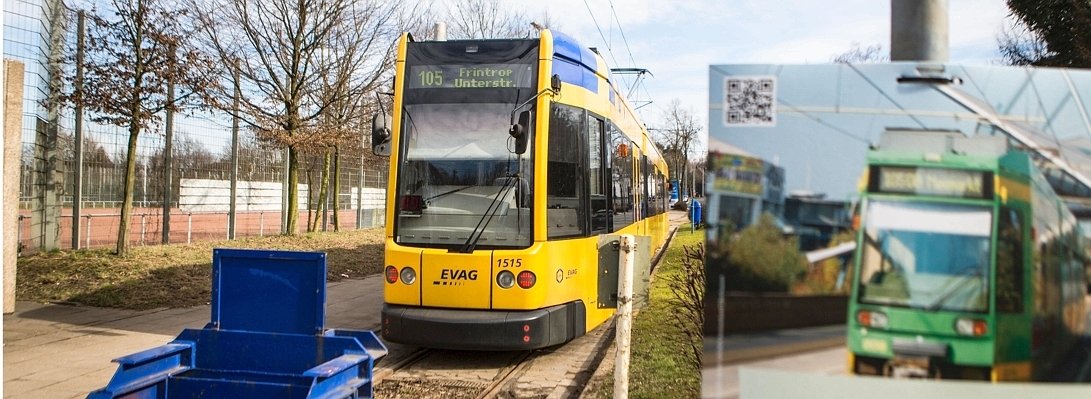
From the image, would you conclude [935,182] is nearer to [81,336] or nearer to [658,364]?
[658,364]

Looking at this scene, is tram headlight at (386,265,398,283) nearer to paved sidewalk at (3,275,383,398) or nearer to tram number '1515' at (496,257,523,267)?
tram number '1515' at (496,257,523,267)

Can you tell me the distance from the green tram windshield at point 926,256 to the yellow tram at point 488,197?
14.3 ft

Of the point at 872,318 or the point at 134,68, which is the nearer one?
the point at 872,318

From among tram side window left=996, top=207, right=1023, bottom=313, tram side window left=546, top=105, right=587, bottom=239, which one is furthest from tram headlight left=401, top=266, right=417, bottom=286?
tram side window left=996, top=207, right=1023, bottom=313

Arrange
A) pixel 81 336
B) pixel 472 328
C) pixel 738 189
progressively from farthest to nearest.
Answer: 1. pixel 81 336
2. pixel 472 328
3. pixel 738 189

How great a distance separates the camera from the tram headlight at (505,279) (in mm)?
6762

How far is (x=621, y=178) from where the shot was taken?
9.44 m

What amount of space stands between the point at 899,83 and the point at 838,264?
2.41 ft

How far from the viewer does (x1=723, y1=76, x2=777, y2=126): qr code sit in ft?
8.97

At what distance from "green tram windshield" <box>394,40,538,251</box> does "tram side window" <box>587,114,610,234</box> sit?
99 cm

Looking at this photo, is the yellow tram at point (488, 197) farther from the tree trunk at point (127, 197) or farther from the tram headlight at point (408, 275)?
the tree trunk at point (127, 197)

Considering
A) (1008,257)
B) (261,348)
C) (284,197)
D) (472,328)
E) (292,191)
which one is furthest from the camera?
(284,197)

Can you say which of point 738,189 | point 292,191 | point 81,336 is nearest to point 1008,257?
point 738,189

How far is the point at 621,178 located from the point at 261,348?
5.49 meters
